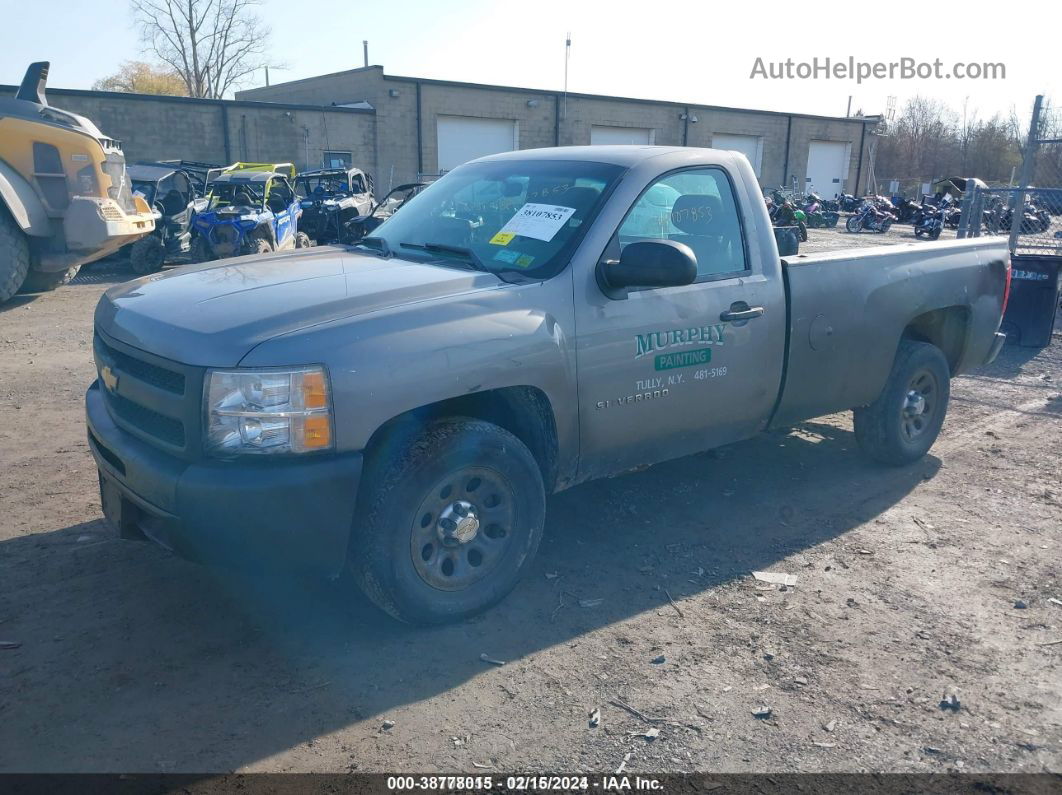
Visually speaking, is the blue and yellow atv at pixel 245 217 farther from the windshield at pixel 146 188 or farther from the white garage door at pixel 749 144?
the white garage door at pixel 749 144

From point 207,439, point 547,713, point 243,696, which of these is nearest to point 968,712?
point 547,713

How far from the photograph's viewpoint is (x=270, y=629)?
3.60m

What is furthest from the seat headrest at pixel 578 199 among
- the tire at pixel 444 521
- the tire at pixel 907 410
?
the tire at pixel 907 410

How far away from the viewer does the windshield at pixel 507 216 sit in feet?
12.9

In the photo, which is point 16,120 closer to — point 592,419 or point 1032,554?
point 592,419

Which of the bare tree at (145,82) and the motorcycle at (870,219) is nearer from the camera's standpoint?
the motorcycle at (870,219)

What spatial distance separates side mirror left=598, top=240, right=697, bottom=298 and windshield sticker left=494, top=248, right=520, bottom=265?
43 cm

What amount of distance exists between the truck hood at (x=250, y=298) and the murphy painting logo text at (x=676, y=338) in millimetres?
730

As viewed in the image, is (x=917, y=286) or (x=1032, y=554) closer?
(x=1032, y=554)

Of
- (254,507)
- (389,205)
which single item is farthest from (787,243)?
(389,205)

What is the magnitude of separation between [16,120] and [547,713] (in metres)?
11.4

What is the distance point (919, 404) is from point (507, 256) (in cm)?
327

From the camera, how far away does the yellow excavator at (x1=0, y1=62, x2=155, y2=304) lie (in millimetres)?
10898

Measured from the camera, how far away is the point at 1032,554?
14.9ft
